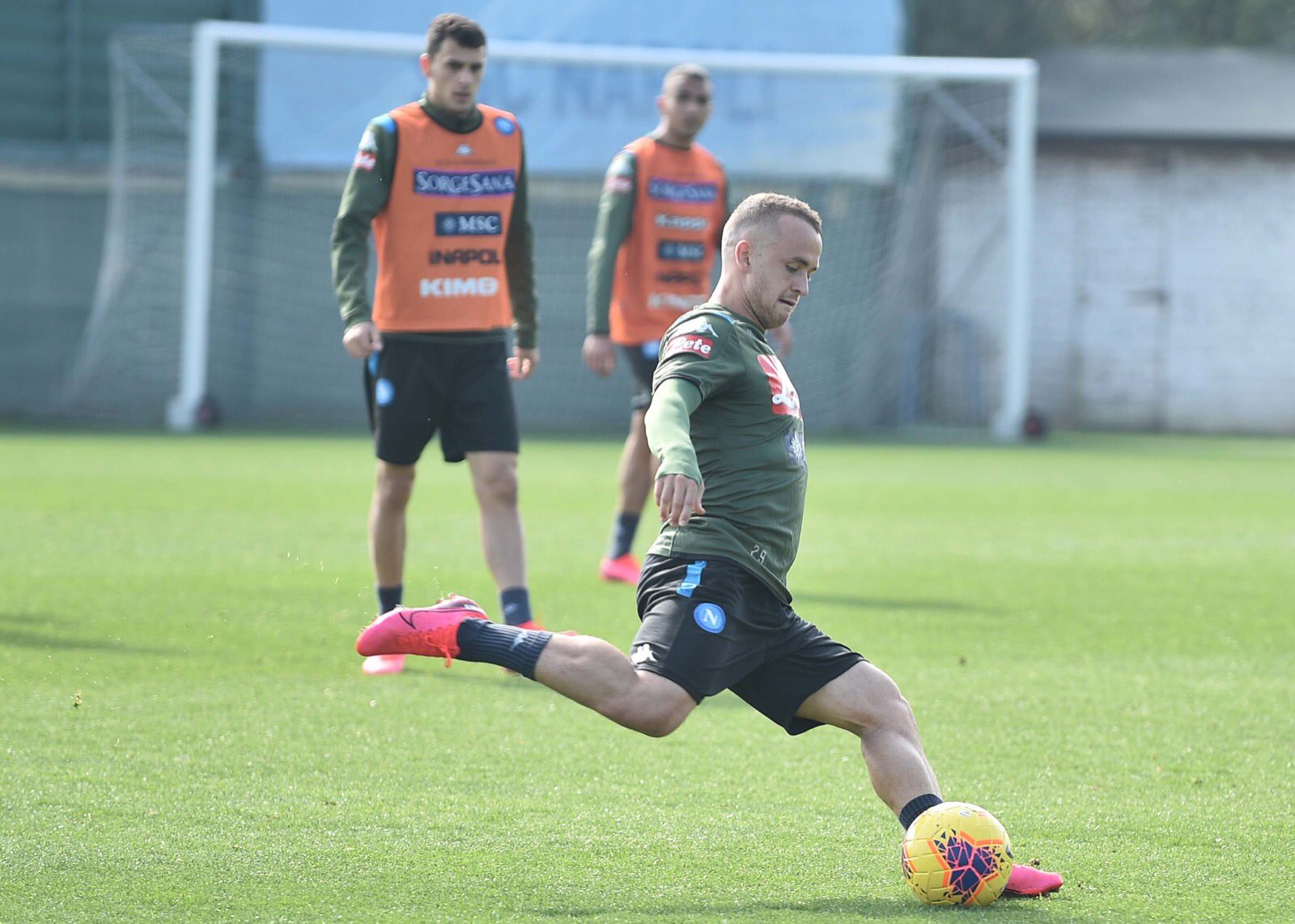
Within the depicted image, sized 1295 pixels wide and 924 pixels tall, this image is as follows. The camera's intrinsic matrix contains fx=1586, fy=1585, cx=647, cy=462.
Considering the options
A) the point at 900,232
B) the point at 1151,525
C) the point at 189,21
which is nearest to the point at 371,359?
the point at 1151,525

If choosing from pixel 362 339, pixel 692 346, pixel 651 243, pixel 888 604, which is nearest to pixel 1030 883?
pixel 692 346

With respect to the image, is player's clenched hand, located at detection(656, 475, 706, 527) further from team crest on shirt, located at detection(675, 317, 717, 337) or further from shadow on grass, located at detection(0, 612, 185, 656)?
shadow on grass, located at detection(0, 612, 185, 656)

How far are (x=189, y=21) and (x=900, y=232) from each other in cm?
961

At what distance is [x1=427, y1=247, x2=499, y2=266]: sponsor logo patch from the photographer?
5.85m

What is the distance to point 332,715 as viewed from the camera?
15.6 feet

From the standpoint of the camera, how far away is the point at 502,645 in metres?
3.39

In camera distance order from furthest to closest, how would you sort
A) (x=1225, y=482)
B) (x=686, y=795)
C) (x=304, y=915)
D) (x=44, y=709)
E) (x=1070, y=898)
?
(x=1225, y=482) → (x=44, y=709) → (x=686, y=795) → (x=1070, y=898) → (x=304, y=915)

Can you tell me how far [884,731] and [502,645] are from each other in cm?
84

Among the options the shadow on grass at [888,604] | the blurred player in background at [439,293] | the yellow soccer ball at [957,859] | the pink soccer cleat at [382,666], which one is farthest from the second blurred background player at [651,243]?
the yellow soccer ball at [957,859]

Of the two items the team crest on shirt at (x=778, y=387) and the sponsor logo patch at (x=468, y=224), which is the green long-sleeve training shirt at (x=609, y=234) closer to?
the sponsor logo patch at (x=468, y=224)

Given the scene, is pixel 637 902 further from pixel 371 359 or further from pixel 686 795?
pixel 371 359

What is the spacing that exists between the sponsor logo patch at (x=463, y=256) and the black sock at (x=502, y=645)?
2661 mm

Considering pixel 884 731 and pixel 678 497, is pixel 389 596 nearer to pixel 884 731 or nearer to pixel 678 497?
pixel 884 731

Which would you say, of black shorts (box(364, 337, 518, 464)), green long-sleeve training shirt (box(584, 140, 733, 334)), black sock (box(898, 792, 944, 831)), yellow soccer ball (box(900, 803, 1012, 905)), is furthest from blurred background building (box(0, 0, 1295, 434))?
yellow soccer ball (box(900, 803, 1012, 905))
